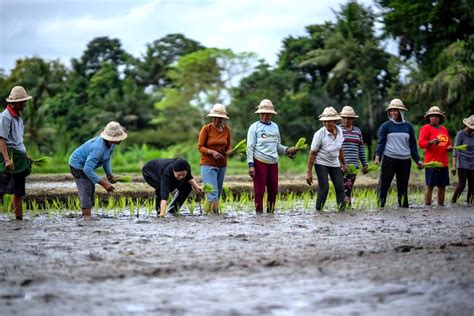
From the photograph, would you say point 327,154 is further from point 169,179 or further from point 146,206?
point 146,206

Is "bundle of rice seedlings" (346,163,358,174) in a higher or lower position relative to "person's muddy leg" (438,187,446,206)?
higher

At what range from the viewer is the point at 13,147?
30.1 ft

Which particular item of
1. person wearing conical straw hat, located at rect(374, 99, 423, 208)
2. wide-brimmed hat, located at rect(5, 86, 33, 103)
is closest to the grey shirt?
wide-brimmed hat, located at rect(5, 86, 33, 103)

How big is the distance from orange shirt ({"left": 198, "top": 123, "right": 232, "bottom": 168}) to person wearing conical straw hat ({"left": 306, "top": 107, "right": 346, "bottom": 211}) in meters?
1.09

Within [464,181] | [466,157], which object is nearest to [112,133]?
[466,157]

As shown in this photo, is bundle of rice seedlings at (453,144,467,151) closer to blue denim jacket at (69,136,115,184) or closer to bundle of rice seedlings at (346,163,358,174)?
bundle of rice seedlings at (346,163,358,174)

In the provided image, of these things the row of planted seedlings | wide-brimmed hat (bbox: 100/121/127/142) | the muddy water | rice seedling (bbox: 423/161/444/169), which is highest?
wide-brimmed hat (bbox: 100/121/127/142)

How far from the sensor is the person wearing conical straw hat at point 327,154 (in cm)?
1052

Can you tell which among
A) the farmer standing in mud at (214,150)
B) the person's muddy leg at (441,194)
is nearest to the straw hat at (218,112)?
the farmer standing in mud at (214,150)

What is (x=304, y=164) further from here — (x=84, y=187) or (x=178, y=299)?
(x=178, y=299)

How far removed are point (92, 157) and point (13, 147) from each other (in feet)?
2.86

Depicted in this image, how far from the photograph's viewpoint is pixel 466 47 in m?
24.9

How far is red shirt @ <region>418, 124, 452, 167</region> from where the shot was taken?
11.7 meters

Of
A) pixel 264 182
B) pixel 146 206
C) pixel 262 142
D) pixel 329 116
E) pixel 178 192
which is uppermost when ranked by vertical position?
pixel 329 116
